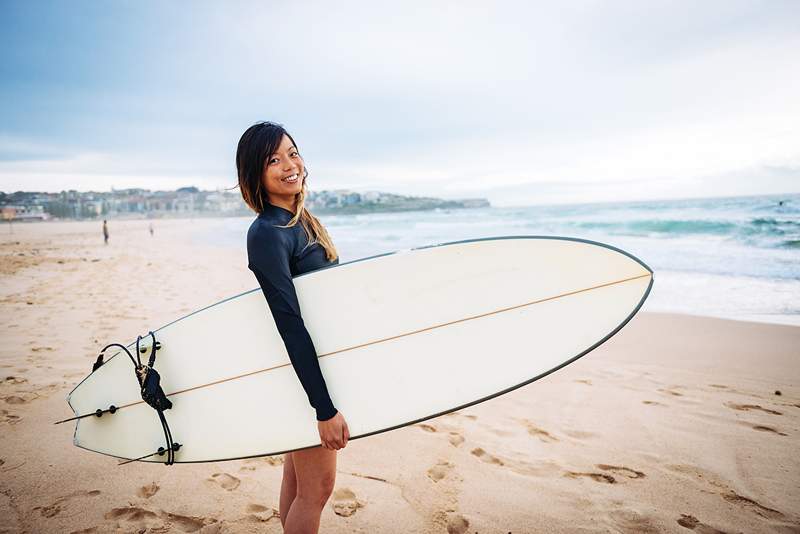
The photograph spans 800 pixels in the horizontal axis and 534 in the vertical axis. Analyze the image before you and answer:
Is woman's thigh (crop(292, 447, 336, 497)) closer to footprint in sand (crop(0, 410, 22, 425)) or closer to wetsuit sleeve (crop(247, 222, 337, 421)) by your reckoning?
wetsuit sleeve (crop(247, 222, 337, 421))

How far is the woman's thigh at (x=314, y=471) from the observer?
1310mm

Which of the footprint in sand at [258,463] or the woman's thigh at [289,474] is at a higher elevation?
the woman's thigh at [289,474]

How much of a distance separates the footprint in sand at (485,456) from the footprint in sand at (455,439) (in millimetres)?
114

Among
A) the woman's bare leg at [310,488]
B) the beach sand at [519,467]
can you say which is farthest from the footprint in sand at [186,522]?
the woman's bare leg at [310,488]

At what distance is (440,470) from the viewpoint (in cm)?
218

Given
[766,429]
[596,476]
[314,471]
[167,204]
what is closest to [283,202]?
[314,471]

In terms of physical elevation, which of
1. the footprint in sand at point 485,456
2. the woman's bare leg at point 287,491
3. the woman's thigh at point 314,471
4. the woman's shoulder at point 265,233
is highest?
the woman's shoulder at point 265,233

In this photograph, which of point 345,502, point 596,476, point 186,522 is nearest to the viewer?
point 186,522

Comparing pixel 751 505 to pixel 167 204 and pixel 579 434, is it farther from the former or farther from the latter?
pixel 167 204

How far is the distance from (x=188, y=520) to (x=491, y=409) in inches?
76.3

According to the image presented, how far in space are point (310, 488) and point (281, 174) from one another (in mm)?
1037

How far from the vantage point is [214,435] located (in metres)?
1.73

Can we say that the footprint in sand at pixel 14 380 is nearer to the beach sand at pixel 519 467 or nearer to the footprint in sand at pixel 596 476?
the beach sand at pixel 519 467

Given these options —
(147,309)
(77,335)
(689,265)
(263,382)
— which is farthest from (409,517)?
(689,265)
